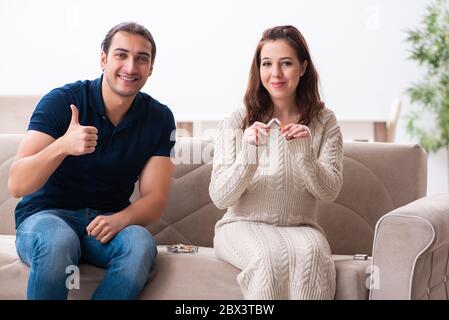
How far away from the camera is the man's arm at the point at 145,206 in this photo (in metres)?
2.00

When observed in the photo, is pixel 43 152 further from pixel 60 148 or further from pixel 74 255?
pixel 74 255

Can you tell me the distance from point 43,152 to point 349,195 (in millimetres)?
1021

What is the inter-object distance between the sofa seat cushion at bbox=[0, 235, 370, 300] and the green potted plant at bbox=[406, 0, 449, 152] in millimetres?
3309

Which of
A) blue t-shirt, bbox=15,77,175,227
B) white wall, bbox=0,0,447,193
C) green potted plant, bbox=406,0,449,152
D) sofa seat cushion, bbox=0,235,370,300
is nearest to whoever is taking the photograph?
sofa seat cushion, bbox=0,235,370,300

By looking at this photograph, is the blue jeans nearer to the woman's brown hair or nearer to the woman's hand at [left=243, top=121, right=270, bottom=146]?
the woman's hand at [left=243, top=121, right=270, bottom=146]

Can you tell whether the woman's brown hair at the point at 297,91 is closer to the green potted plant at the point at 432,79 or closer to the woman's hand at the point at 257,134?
the woman's hand at the point at 257,134

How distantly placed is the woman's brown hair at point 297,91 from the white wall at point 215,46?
291 centimetres

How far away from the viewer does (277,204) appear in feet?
6.79

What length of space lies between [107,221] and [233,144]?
429mm

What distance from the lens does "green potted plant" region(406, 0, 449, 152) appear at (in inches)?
199

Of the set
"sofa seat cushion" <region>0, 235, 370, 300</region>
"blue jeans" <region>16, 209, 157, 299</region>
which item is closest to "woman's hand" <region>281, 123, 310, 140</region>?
"sofa seat cushion" <region>0, 235, 370, 300</region>

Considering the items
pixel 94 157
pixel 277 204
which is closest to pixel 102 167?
pixel 94 157

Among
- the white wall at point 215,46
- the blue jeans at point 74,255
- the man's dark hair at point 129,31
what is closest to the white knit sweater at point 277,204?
the blue jeans at point 74,255
